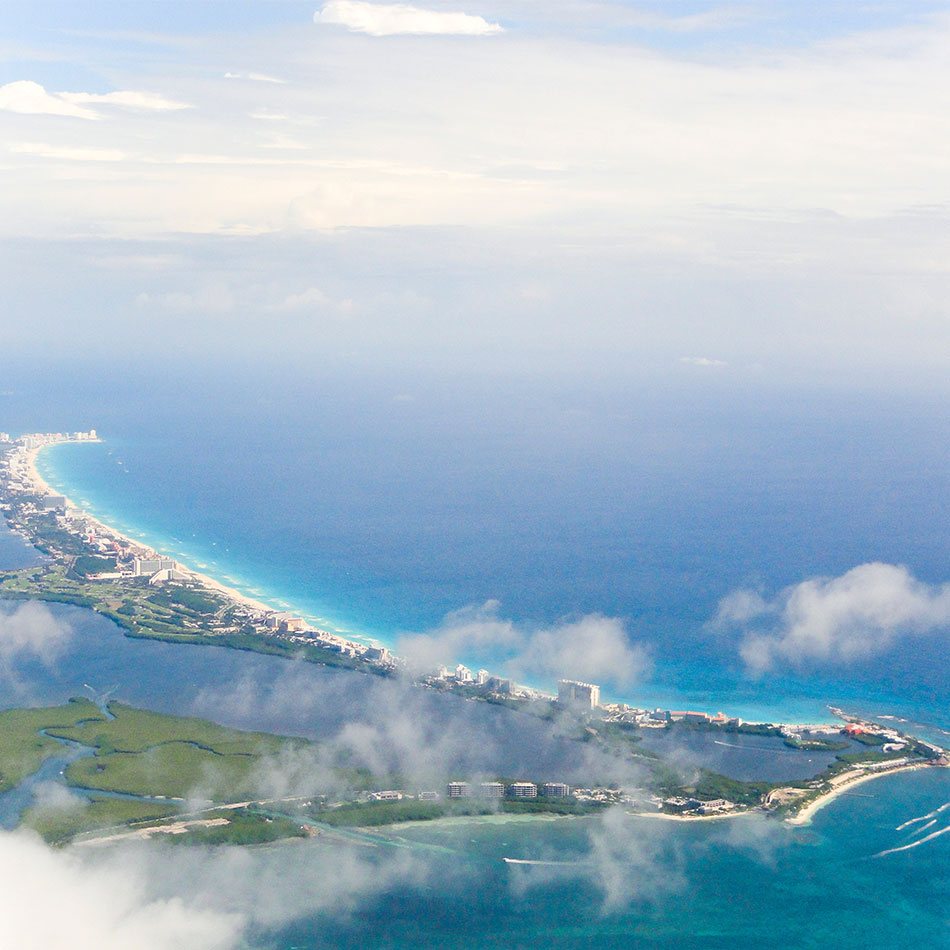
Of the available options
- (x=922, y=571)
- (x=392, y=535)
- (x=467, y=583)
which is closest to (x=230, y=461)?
(x=392, y=535)

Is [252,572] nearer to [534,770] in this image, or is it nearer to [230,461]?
[534,770]

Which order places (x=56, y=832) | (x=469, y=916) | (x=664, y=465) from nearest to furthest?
(x=469, y=916), (x=56, y=832), (x=664, y=465)

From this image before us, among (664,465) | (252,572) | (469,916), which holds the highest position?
(664,465)

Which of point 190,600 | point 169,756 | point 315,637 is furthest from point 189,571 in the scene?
point 169,756

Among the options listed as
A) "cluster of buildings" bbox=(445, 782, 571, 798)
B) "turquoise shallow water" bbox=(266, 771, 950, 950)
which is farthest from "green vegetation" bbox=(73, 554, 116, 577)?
"turquoise shallow water" bbox=(266, 771, 950, 950)

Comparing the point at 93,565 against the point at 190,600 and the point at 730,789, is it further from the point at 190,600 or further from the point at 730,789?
the point at 730,789

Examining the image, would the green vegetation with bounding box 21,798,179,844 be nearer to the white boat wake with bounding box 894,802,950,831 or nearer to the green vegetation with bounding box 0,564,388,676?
the green vegetation with bounding box 0,564,388,676
